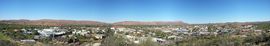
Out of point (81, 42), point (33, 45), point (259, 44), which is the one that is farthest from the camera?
point (81, 42)

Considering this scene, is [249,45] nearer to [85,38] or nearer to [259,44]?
[259,44]

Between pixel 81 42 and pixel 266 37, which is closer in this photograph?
pixel 266 37

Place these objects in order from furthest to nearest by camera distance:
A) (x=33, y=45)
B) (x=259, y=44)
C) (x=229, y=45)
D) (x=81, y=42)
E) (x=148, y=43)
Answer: (x=81, y=42)
(x=33, y=45)
(x=259, y=44)
(x=229, y=45)
(x=148, y=43)

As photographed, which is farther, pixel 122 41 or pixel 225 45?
pixel 122 41

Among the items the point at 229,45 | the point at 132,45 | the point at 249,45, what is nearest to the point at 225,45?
the point at 229,45

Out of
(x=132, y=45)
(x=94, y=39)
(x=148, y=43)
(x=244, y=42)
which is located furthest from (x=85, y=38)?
(x=148, y=43)

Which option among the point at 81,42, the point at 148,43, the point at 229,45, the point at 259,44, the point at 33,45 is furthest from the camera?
the point at 81,42

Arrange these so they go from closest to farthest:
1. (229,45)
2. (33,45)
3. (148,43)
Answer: (148,43)
(229,45)
(33,45)

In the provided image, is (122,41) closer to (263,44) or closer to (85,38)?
(263,44)
